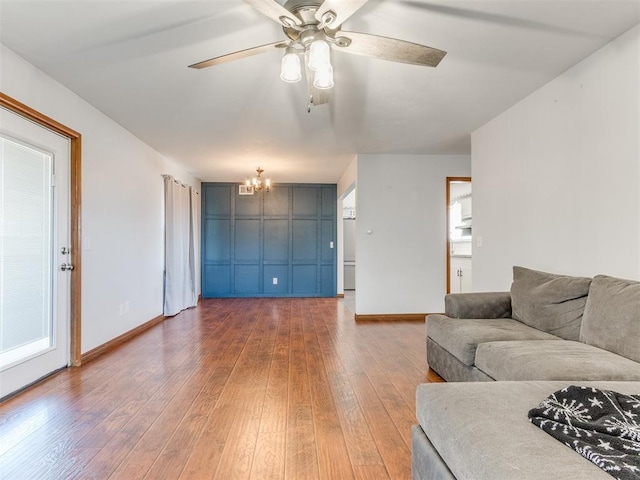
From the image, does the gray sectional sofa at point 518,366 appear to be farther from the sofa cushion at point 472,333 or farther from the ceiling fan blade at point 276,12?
the ceiling fan blade at point 276,12

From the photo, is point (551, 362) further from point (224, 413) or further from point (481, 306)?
point (224, 413)

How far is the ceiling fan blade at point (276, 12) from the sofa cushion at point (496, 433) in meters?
1.71

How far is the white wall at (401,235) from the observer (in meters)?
5.03

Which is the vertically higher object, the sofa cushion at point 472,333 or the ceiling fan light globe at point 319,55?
the ceiling fan light globe at point 319,55

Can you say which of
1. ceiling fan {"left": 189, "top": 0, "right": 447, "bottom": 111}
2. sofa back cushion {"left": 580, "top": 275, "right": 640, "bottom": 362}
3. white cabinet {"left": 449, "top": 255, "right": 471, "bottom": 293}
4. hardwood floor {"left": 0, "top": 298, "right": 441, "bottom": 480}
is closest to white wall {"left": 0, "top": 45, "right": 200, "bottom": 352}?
hardwood floor {"left": 0, "top": 298, "right": 441, "bottom": 480}

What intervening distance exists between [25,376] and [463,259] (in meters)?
5.19

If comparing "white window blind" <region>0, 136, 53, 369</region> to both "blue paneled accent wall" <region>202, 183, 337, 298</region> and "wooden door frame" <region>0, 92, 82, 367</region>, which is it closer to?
"wooden door frame" <region>0, 92, 82, 367</region>

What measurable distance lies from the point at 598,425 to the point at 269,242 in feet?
21.2

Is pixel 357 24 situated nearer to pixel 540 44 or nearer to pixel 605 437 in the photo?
pixel 540 44

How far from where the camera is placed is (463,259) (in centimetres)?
527

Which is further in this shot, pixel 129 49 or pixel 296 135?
pixel 296 135

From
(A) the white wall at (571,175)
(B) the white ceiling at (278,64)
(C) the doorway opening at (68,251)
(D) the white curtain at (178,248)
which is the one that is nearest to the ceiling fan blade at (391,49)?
(B) the white ceiling at (278,64)

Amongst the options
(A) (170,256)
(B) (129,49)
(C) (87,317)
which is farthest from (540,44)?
(A) (170,256)

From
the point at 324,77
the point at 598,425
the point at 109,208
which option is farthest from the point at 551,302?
the point at 109,208
